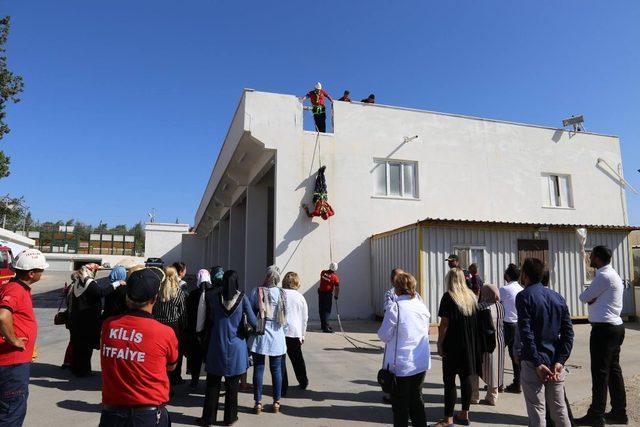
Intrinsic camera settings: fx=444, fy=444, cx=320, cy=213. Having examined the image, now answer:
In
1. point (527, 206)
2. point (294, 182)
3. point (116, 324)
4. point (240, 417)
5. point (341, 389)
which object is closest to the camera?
point (116, 324)

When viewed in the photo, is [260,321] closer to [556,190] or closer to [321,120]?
[321,120]

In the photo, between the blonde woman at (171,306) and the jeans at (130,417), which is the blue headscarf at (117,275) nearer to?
the blonde woman at (171,306)

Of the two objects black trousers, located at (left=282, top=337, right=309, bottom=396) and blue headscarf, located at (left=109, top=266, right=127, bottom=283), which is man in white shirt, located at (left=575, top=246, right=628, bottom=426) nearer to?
black trousers, located at (left=282, top=337, right=309, bottom=396)

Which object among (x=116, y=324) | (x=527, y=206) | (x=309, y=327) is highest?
(x=527, y=206)

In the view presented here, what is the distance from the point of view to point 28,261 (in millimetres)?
3990

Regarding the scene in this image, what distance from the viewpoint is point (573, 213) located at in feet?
57.8

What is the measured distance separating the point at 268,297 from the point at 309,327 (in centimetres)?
761

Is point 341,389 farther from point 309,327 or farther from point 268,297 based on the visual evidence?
point 309,327

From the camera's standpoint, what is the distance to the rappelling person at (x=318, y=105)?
1462 centimetres

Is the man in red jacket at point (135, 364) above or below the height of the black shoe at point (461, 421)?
above

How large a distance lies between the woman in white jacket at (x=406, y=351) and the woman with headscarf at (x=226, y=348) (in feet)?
5.78

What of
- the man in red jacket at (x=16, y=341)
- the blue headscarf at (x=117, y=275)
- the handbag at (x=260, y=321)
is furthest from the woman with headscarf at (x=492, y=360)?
the blue headscarf at (x=117, y=275)

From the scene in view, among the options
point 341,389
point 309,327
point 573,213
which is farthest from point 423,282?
point 573,213

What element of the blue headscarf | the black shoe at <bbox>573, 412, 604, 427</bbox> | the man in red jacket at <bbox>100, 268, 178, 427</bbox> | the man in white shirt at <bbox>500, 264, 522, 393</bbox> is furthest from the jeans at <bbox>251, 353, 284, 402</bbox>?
the black shoe at <bbox>573, 412, 604, 427</bbox>
